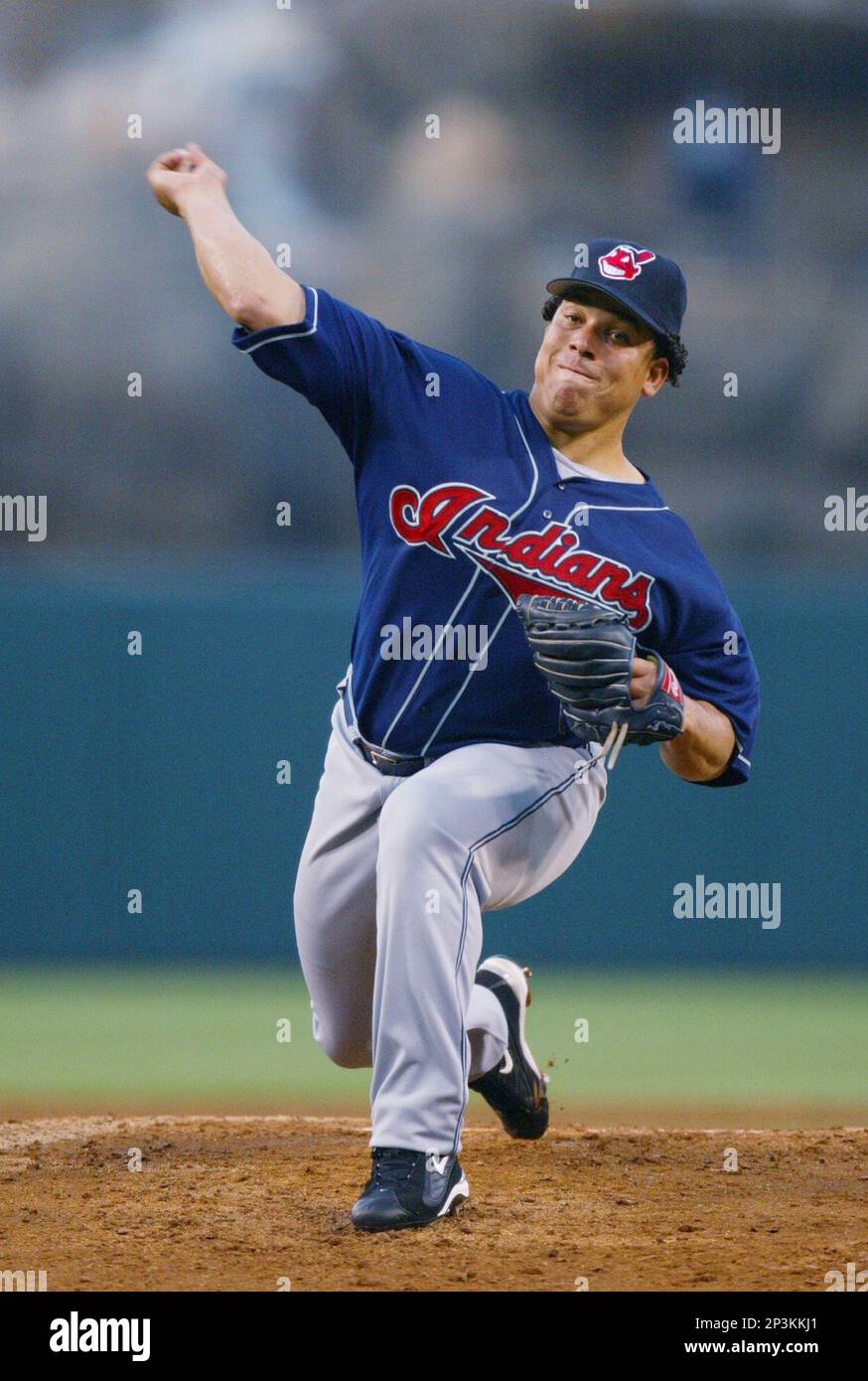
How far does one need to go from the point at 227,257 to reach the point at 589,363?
721 millimetres

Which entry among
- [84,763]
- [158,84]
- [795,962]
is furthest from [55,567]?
[795,962]

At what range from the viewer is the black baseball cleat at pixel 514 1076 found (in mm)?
3234

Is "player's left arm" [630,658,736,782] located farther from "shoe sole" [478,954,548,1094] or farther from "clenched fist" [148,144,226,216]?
"clenched fist" [148,144,226,216]

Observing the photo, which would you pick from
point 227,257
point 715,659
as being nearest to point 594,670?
point 715,659

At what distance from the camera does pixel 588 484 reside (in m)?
2.96

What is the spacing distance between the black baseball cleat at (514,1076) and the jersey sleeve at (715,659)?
26.3 inches

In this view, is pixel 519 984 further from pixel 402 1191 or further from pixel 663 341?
pixel 663 341

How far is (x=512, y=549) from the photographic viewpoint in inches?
115

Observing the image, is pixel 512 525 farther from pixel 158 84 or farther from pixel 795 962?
pixel 158 84

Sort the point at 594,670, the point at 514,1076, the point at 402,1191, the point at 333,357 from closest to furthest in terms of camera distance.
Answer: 1. the point at 402,1191
2. the point at 594,670
3. the point at 333,357
4. the point at 514,1076

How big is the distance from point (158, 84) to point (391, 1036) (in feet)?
24.5

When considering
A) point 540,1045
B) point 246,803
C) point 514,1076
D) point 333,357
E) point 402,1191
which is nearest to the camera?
point 402,1191

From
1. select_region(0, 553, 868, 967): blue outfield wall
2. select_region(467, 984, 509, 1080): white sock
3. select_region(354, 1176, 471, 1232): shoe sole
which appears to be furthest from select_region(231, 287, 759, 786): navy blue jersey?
select_region(0, 553, 868, 967): blue outfield wall

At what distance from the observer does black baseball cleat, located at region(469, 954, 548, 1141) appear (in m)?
3.23
